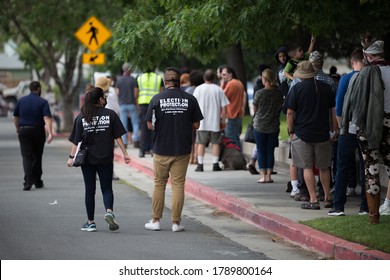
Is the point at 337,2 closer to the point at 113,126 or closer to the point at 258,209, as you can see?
the point at 258,209

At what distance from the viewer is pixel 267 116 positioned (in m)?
17.4

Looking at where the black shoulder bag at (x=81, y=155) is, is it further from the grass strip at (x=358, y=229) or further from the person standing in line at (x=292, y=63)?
the person standing in line at (x=292, y=63)

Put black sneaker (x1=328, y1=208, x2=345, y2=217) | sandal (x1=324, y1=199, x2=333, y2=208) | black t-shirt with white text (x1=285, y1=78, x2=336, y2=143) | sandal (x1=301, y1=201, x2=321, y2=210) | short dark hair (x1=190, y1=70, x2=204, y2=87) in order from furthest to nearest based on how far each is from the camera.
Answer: short dark hair (x1=190, y1=70, x2=204, y2=87) → sandal (x1=324, y1=199, x2=333, y2=208) → sandal (x1=301, y1=201, x2=321, y2=210) → black t-shirt with white text (x1=285, y1=78, x2=336, y2=143) → black sneaker (x1=328, y1=208, x2=345, y2=217)

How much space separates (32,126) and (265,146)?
380 centimetres

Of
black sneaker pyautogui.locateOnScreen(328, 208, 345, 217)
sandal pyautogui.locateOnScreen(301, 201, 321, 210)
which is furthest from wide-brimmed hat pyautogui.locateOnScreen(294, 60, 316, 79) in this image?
black sneaker pyautogui.locateOnScreen(328, 208, 345, 217)

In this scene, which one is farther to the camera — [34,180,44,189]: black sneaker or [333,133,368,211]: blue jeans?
[34,180,44,189]: black sneaker

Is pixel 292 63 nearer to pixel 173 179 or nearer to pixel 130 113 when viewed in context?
pixel 173 179

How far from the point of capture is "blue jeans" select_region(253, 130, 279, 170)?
57.6ft

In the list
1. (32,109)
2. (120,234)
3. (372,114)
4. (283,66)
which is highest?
(283,66)

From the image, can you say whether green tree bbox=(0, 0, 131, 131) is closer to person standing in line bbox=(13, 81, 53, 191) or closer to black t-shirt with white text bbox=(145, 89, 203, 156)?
person standing in line bbox=(13, 81, 53, 191)

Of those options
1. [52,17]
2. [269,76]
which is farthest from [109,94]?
[52,17]

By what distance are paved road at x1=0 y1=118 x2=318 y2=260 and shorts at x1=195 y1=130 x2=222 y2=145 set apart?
2.12 metres
